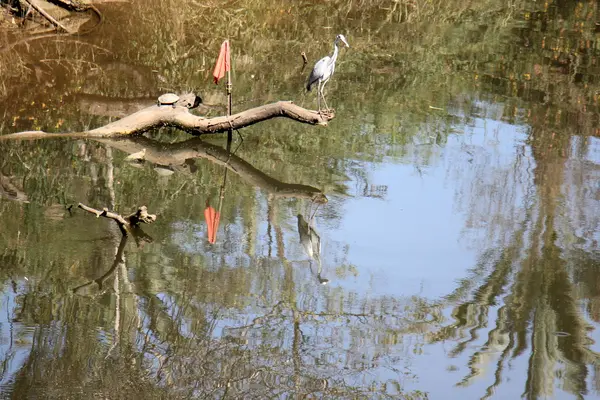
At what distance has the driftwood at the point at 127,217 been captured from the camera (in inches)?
277

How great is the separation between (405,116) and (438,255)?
3.88 m

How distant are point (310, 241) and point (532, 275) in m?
1.90

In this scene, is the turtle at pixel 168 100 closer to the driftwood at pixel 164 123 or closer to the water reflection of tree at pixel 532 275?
the driftwood at pixel 164 123

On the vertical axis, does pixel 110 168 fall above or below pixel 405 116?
below

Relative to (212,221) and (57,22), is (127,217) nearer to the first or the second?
(212,221)

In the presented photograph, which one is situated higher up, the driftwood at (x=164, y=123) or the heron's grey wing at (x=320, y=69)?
the heron's grey wing at (x=320, y=69)

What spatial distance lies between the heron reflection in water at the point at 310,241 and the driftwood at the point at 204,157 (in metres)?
0.62

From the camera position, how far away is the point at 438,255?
747 centimetres

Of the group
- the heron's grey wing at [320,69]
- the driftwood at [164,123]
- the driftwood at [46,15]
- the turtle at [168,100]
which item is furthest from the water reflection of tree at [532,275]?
the driftwood at [46,15]

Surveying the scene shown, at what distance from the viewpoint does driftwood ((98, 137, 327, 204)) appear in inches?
336

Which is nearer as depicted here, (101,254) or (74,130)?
(101,254)

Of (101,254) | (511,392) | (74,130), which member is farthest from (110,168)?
(511,392)

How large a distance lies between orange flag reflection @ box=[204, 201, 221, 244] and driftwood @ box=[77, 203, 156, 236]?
53cm

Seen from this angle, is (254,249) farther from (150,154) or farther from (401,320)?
(150,154)
